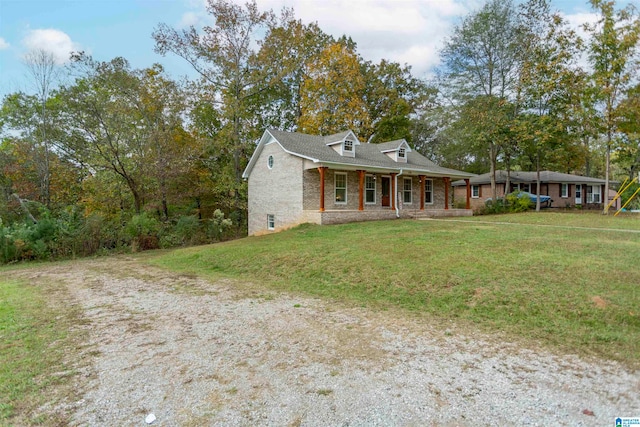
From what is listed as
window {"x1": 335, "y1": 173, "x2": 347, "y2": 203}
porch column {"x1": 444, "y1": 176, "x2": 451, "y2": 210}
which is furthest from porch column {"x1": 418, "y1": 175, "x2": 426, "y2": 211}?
window {"x1": 335, "y1": 173, "x2": 347, "y2": 203}

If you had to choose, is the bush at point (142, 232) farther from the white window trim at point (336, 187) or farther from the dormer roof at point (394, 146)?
the dormer roof at point (394, 146)

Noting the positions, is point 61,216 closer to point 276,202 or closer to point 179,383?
point 276,202

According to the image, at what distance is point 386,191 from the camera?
20312 millimetres

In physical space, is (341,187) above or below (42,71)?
below

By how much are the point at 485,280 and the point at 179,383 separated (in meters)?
5.52

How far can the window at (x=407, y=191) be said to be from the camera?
68.3ft

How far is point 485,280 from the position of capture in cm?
659

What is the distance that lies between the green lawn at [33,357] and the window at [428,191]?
1952 cm

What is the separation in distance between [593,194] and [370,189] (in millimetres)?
25115

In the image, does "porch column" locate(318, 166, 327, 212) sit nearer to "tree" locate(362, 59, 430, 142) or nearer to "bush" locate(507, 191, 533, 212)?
"tree" locate(362, 59, 430, 142)

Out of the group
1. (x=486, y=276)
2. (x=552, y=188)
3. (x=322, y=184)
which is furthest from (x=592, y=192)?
(x=486, y=276)

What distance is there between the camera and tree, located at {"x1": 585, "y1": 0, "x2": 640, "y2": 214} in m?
17.7

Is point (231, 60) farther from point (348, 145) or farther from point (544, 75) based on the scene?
point (544, 75)

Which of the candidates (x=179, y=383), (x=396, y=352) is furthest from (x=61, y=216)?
(x=396, y=352)
